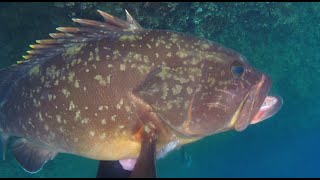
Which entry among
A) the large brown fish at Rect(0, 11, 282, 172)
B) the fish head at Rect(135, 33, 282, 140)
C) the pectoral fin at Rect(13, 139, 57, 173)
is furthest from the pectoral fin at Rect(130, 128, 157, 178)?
the pectoral fin at Rect(13, 139, 57, 173)

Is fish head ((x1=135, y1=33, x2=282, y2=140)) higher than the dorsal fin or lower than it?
lower

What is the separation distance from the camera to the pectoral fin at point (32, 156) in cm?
404

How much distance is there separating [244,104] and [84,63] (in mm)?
1672

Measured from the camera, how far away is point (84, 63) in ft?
11.8

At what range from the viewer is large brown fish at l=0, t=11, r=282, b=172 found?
11.1 feet

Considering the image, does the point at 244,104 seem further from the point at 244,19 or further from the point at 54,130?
the point at 244,19

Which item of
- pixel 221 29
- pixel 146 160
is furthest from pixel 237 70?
pixel 221 29

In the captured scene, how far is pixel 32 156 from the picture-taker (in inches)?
161

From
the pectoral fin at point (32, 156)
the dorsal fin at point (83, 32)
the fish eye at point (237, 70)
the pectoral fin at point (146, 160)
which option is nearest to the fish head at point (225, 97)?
the fish eye at point (237, 70)

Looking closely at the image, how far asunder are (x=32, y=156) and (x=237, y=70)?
2565mm

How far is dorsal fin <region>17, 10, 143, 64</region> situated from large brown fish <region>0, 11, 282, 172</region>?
1 centimetres

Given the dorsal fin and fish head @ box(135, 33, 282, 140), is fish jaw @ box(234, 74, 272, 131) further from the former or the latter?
the dorsal fin

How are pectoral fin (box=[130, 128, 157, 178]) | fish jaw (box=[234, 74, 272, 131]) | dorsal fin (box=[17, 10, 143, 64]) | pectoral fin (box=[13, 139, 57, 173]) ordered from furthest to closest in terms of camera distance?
pectoral fin (box=[13, 139, 57, 173]), dorsal fin (box=[17, 10, 143, 64]), fish jaw (box=[234, 74, 272, 131]), pectoral fin (box=[130, 128, 157, 178])

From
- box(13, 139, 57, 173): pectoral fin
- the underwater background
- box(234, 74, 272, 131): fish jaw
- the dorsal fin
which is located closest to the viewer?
box(234, 74, 272, 131): fish jaw
